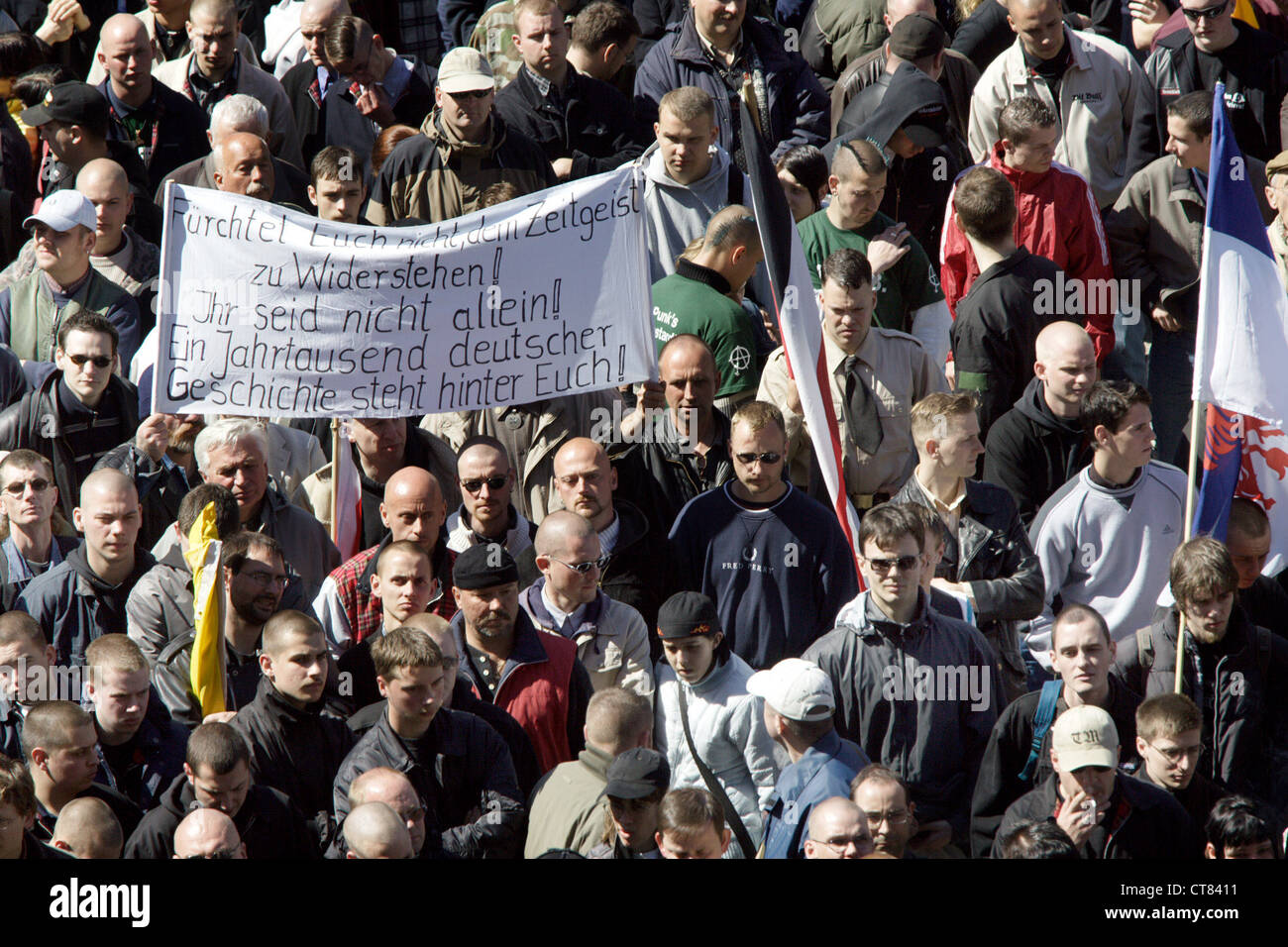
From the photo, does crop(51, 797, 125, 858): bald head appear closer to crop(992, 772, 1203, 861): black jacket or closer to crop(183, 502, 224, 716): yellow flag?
crop(183, 502, 224, 716): yellow flag

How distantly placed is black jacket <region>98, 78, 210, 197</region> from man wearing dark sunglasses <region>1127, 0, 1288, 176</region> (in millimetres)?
5446

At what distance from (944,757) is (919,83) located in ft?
15.4

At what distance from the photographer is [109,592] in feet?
31.3

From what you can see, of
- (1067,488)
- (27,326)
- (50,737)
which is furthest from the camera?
(27,326)

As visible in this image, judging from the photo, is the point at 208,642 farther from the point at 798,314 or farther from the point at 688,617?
the point at 798,314

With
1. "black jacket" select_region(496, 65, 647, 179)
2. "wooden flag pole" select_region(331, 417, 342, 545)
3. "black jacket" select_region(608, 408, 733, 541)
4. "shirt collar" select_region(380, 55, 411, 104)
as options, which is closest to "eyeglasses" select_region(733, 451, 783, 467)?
"black jacket" select_region(608, 408, 733, 541)

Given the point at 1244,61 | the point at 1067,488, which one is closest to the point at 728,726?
the point at 1067,488

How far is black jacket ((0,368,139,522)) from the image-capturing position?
10445mm

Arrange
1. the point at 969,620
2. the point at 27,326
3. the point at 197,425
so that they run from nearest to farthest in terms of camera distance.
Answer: the point at 969,620
the point at 197,425
the point at 27,326

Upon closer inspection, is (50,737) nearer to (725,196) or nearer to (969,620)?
(969,620)

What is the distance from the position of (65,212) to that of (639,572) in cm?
361

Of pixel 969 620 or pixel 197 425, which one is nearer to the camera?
pixel 969 620

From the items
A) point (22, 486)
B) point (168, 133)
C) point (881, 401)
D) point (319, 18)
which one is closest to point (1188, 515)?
point (881, 401)

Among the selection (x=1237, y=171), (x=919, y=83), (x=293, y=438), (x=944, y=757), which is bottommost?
(x=944, y=757)
